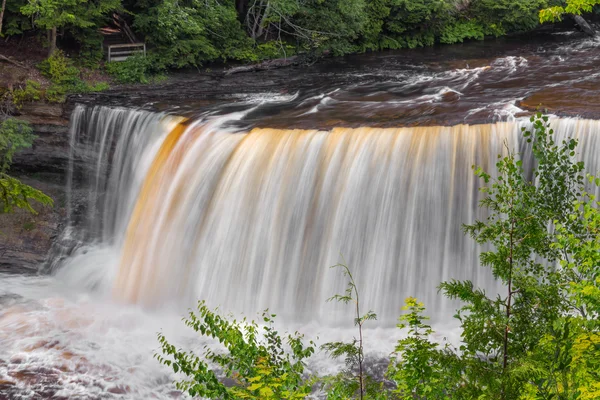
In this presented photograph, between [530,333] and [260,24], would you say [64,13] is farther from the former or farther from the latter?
[530,333]

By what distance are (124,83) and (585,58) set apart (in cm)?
1318

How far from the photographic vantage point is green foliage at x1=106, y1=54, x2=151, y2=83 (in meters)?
20.1

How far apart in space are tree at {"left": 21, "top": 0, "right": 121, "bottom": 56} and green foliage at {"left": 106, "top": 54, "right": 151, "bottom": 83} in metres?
1.32

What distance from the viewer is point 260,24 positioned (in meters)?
23.4

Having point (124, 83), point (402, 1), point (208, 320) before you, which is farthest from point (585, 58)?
point (208, 320)

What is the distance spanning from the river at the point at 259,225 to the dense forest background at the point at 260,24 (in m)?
4.72

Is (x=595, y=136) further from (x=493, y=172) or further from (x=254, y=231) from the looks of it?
(x=254, y=231)

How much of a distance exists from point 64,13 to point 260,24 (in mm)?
7094

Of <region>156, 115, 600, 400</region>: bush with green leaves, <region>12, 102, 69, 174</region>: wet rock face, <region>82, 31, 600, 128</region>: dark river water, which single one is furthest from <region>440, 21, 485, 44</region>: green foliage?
<region>156, 115, 600, 400</region>: bush with green leaves

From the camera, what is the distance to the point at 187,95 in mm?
18531

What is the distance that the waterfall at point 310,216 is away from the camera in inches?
483

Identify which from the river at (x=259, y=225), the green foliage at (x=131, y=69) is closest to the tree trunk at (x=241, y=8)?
the green foliage at (x=131, y=69)

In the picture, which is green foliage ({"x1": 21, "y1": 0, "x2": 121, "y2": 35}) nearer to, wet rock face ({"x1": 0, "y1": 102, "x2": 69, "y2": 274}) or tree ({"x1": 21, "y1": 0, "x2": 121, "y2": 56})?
tree ({"x1": 21, "y1": 0, "x2": 121, "y2": 56})

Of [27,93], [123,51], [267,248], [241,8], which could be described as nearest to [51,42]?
[123,51]
